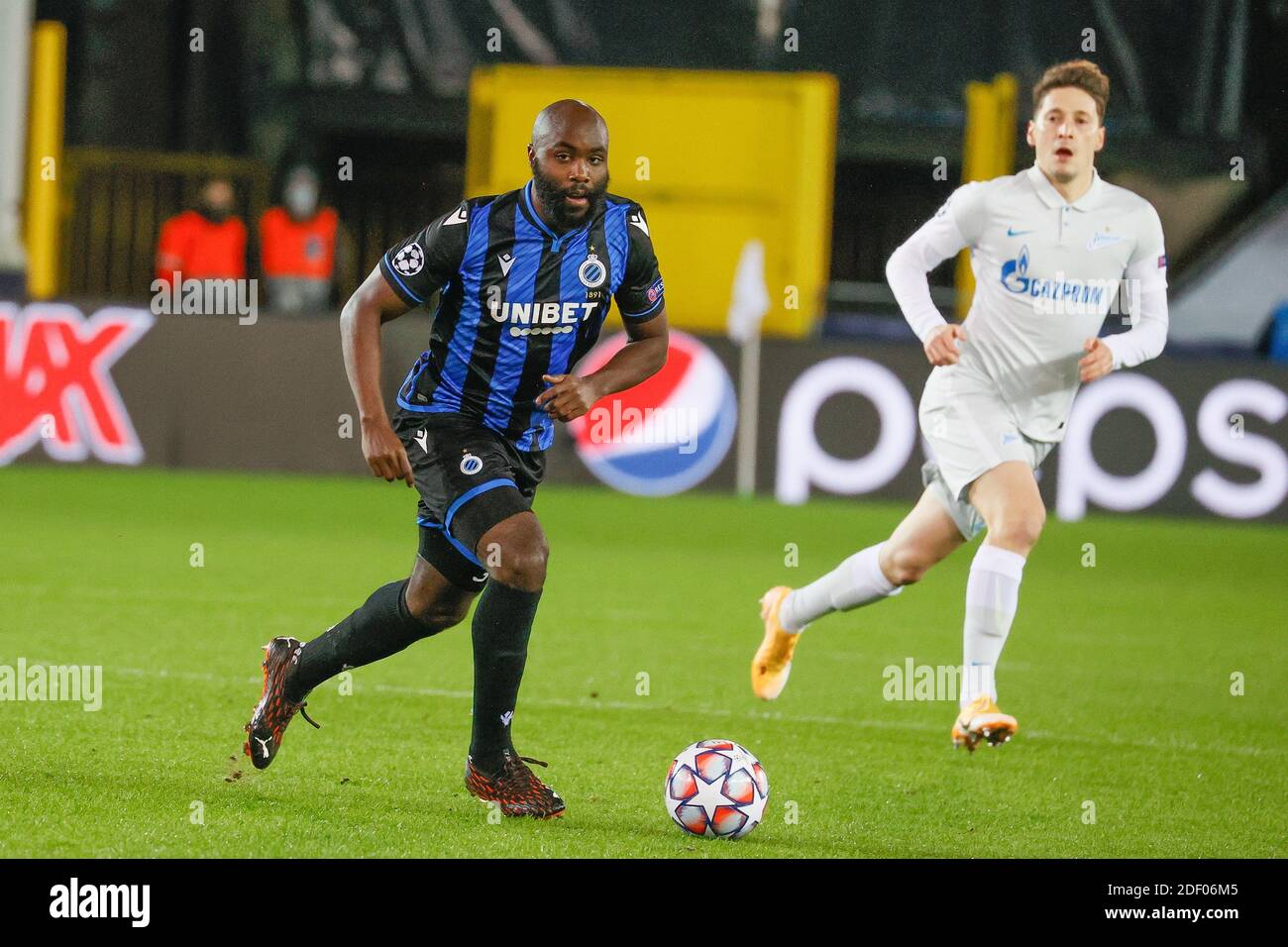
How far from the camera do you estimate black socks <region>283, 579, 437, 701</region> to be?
5.33 m

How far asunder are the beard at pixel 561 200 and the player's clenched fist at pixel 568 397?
424 millimetres

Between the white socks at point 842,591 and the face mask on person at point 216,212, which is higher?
the face mask on person at point 216,212

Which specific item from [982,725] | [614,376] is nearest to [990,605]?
[982,725]

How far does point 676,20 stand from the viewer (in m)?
18.8

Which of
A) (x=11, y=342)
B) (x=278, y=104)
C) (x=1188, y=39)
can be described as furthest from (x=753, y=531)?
(x=278, y=104)

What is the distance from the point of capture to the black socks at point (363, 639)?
5.33 meters

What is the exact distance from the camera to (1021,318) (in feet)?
20.4

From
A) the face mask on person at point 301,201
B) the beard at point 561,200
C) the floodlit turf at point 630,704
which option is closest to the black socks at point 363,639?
the floodlit turf at point 630,704

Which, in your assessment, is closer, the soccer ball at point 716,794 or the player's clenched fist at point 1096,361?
the soccer ball at point 716,794

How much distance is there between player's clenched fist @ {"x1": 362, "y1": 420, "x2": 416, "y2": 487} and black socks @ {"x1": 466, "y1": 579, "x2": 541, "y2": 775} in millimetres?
416

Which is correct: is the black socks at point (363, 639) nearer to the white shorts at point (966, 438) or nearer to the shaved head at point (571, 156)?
the shaved head at point (571, 156)

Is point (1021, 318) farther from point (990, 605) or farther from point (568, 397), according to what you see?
point (568, 397)

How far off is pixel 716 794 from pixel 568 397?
1089 mm

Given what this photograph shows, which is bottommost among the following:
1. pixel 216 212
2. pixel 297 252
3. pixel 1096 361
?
pixel 1096 361
